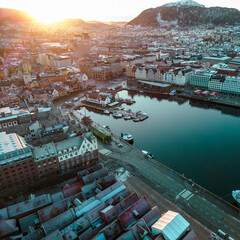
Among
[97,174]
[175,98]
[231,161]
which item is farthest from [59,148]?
[175,98]

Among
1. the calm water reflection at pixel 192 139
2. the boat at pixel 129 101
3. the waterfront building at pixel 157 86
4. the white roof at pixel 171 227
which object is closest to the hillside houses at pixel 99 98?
the boat at pixel 129 101

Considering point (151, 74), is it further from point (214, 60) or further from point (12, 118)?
point (12, 118)

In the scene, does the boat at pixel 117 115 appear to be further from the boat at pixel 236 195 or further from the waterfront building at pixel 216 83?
the waterfront building at pixel 216 83

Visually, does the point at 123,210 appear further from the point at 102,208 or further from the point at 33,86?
the point at 33,86

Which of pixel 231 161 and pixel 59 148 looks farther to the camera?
pixel 231 161

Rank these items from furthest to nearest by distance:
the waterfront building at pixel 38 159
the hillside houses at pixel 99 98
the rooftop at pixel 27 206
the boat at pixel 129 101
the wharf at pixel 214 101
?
the boat at pixel 129 101
the hillside houses at pixel 99 98
the wharf at pixel 214 101
the waterfront building at pixel 38 159
the rooftop at pixel 27 206

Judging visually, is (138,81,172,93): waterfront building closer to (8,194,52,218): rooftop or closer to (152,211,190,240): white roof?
(152,211,190,240): white roof
